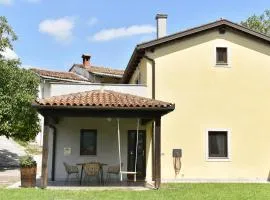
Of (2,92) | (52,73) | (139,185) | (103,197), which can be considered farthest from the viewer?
(52,73)

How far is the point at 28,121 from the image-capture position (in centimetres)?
2128

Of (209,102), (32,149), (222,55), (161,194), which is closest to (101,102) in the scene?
(161,194)

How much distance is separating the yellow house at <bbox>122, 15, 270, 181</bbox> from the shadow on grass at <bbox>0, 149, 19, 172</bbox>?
11.4 metres

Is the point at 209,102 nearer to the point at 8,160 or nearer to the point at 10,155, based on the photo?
the point at 8,160

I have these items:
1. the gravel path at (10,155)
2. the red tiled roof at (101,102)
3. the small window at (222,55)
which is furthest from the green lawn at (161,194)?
the gravel path at (10,155)

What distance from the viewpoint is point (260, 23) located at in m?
40.3

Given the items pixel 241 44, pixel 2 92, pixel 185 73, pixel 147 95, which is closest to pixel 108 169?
pixel 147 95

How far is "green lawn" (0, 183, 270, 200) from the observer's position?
1259cm

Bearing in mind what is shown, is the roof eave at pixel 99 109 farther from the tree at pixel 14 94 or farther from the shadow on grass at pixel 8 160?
the shadow on grass at pixel 8 160

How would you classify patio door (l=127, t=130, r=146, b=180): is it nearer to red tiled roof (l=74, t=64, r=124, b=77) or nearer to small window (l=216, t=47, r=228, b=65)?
small window (l=216, t=47, r=228, b=65)

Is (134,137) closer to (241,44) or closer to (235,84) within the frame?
(235,84)

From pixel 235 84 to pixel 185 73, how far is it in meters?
2.36

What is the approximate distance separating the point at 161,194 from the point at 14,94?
10216 mm

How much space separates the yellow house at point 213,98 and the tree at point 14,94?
20.2 feet
